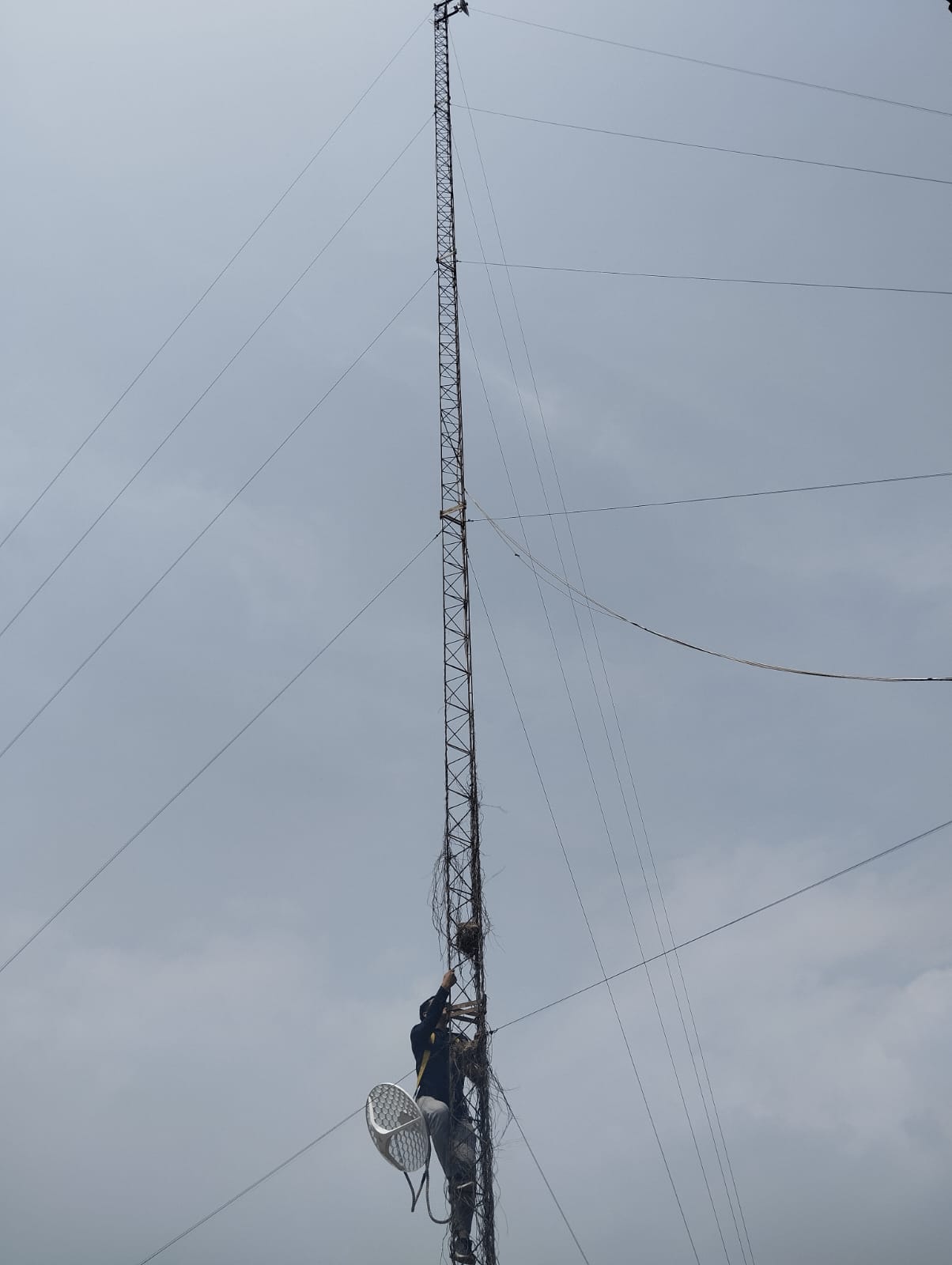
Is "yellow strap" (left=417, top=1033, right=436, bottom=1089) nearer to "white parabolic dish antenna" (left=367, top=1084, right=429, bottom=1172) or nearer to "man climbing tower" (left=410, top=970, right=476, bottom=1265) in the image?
"man climbing tower" (left=410, top=970, right=476, bottom=1265)

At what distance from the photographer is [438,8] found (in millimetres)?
37094

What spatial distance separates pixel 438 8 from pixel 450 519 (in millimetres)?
18070

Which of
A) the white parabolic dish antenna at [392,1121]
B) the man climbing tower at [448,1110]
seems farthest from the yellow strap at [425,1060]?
the white parabolic dish antenna at [392,1121]

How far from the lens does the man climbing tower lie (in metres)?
23.7

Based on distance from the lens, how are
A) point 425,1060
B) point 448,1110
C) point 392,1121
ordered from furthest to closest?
1. point 425,1060
2. point 448,1110
3. point 392,1121

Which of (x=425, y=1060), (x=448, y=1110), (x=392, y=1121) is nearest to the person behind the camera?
(x=392, y=1121)

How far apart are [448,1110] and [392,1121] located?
1.47 meters

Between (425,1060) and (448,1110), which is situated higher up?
(425,1060)

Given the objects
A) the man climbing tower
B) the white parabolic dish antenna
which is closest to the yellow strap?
the man climbing tower

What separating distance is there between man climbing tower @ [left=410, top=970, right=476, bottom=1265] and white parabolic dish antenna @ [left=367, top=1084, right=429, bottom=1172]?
0.63 m

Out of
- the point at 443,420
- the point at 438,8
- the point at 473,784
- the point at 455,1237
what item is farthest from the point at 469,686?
the point at 438,8

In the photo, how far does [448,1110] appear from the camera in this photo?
2430 centimetres

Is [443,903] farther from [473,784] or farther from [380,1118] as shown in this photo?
[380,1118]

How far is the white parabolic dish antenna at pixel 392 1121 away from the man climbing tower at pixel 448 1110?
63 centimetres
